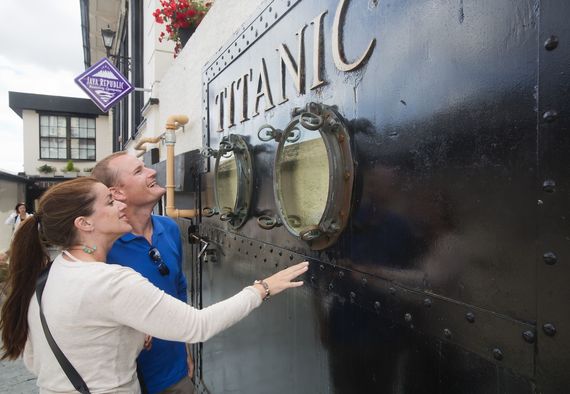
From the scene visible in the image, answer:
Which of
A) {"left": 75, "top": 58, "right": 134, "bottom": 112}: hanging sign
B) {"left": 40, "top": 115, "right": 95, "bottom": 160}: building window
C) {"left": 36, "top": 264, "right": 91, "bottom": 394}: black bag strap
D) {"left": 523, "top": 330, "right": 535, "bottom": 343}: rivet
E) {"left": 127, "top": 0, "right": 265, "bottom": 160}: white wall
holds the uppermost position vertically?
{"left": 40, "top": 115, "right": 95, "bottom": 160}: building window

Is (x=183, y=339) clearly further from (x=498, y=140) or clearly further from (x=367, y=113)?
(x=498, y=140)

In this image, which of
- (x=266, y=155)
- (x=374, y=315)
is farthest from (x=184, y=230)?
(x=374, y=315)

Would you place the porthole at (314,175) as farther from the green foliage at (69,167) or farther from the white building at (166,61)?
the green foliage at (69,167)

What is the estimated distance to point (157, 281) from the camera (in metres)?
1.91

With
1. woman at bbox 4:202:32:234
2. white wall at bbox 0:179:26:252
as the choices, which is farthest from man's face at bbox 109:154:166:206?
woman at bbox 4:202:32:234

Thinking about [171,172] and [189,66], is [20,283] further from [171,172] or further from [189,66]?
[189,66]

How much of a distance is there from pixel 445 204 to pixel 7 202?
46.5 ft

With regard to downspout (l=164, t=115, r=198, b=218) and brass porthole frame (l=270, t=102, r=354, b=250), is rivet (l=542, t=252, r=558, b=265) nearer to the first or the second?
brass porthole frame (l=270, t=102, r=354, b=250)

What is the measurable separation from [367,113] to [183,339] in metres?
0.96

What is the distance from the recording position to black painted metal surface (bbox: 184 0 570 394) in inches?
30.2

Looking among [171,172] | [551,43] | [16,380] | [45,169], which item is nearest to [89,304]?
[551,43]

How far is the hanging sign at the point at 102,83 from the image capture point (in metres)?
5.71

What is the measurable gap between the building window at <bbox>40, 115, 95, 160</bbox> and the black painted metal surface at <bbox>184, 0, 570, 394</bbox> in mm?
22541

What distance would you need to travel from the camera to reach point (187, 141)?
383 cm
